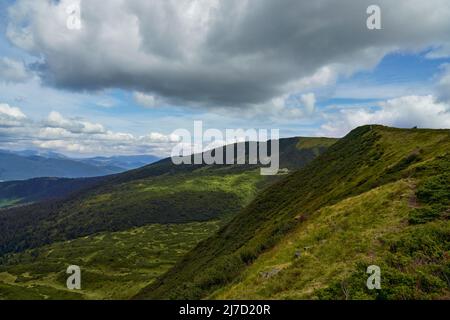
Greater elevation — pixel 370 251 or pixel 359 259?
pixel 370 251

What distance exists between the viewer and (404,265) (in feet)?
83.9

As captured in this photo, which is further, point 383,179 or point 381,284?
point 383,179

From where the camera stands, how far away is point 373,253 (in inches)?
1126

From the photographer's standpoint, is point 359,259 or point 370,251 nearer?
point 359,259

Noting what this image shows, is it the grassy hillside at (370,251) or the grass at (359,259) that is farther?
the grassy hillside at (370,251)

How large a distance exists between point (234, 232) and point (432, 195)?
7202cm

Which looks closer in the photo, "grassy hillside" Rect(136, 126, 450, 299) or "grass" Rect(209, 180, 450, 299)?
"grass" Rect(209, 180, 450, 299)

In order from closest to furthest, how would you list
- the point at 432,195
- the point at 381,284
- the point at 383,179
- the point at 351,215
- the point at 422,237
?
the point at 381,284 → the point at 422,237 → the point at 432,195 → the point at 351,215 → the point at 383,179
